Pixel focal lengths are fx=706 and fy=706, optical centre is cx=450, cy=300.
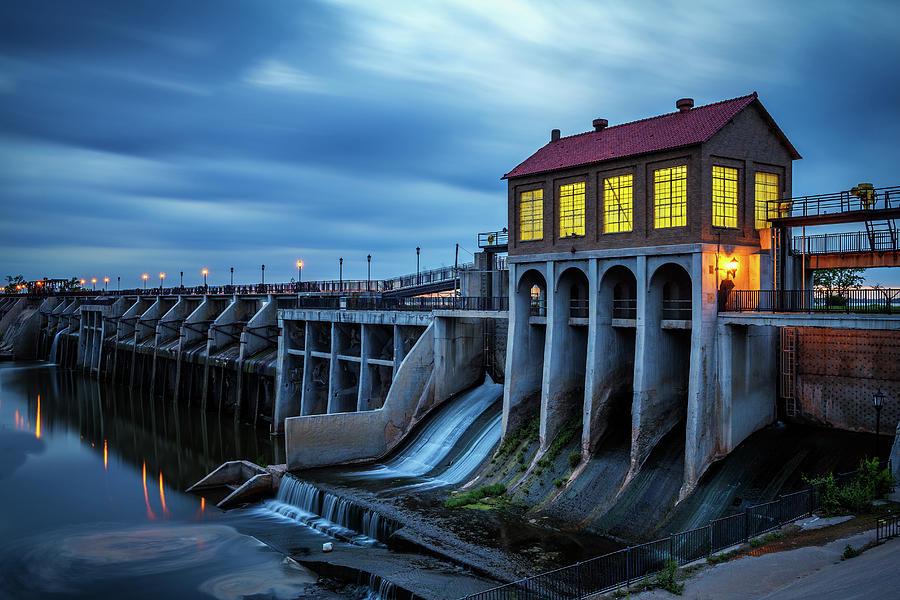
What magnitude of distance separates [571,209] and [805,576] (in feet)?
64.0

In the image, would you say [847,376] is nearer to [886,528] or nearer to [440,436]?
[886,528]

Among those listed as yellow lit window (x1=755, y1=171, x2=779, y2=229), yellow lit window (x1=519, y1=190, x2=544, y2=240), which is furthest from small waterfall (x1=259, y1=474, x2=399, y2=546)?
yellow lit window (x1=755, y1=171, x2=779, y2=229)

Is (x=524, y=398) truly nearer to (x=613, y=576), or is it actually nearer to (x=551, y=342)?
(x=551, y=342)

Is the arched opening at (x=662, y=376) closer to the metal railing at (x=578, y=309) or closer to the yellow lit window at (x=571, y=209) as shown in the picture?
the yellow lit window at (x=571, y=209)

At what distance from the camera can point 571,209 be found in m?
31.5

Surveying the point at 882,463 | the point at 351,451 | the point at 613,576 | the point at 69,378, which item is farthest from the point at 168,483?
the point at 69,378

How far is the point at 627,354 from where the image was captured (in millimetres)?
31453

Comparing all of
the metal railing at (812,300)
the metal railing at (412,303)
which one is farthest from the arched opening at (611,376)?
the metal railing at (412,303)

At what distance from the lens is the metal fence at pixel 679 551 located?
17703 millimetres

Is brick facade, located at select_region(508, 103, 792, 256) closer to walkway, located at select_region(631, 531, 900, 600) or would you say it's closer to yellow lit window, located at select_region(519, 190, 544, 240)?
yellow lit window, located at select_region(519, 190, 544, 240)

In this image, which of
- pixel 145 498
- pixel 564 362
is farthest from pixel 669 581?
pixel 145 498

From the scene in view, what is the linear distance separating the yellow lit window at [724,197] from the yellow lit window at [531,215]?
335 inches

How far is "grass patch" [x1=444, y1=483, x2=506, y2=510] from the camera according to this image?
1095 inches

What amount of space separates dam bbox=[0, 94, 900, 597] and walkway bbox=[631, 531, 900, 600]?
6420 millimetres
